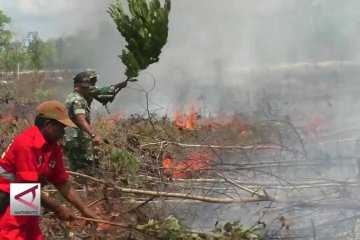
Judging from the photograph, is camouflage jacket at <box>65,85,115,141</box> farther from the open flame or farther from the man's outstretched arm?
the man's outstretched arm

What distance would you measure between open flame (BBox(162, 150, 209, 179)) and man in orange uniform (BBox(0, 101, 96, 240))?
1965 mm

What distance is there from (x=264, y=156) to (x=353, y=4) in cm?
486

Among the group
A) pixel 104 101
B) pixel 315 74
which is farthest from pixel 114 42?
pixel 104 101

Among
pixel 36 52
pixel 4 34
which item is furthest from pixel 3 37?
pixel 36 52

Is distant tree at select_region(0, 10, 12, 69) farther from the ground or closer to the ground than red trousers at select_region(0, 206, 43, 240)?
farther from the ground

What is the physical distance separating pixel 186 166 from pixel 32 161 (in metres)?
2.45

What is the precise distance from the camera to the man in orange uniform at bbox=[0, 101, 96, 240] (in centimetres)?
297

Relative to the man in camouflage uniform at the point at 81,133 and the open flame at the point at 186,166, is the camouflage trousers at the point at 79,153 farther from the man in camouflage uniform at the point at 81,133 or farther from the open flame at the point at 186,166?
the open flame at the point at 186,166

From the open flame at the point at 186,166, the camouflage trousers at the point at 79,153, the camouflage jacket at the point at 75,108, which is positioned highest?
the camouflage jacket at the point at 75,108

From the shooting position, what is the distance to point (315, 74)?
1180cm

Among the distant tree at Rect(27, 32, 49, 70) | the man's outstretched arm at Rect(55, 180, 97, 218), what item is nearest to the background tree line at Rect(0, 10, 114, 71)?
the distant tree at Rect(27, 32, 49, 70)

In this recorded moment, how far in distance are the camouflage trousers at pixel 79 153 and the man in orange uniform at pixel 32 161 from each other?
94.6 inches

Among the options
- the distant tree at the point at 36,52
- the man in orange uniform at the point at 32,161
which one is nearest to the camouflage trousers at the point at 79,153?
the man in orange uniform at the point at 32,161

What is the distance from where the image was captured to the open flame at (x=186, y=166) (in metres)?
5.03
